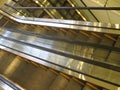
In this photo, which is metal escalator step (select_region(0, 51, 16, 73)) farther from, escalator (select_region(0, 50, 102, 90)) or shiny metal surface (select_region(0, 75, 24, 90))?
shiny metal surface (select_region(0, 75, 24, 90))

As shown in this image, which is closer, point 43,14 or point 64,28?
point 64,28

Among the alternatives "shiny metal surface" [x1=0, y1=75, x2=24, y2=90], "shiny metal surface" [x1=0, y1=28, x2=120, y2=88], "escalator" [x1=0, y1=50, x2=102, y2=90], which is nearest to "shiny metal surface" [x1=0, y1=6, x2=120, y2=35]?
"shiny metal surface" [x1=0, y1=28, x2=120, y2=88]

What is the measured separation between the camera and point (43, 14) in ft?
20.8

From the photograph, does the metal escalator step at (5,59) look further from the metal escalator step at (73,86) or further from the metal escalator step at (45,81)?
the metal escalator step at (73,86)

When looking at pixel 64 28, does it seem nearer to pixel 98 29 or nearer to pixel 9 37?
pixel 98 29

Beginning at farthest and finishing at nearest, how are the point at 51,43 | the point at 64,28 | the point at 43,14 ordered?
the point at 43,14 < the point at 64,28 < the point at 51,43

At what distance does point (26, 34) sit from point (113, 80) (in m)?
2.50

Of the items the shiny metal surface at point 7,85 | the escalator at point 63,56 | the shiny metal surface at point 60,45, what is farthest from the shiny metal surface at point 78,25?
the shiny metal surface at point 7,85

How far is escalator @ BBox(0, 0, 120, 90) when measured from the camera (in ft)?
9.07

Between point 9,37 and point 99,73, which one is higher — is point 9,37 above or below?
above

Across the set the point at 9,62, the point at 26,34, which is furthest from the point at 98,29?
the point at 9,62

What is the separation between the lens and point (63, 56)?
10.9 ft

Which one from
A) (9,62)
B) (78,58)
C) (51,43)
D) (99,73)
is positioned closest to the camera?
(99,73)

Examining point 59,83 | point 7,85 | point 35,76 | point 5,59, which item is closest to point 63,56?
point 59,83
